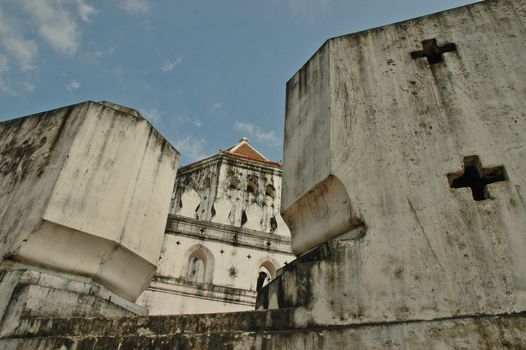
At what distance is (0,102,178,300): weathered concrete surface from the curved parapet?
1814mm

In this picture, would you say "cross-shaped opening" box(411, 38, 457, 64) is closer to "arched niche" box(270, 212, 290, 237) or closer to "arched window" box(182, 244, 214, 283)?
"arched window" box(182, 244, 214, 283)

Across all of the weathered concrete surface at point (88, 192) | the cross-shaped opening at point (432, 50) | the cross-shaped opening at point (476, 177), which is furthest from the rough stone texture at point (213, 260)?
the cross-shaped opening at point (476, 177)

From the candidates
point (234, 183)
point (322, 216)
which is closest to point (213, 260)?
point (322, 216)

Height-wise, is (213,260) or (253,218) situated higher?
(253,218)

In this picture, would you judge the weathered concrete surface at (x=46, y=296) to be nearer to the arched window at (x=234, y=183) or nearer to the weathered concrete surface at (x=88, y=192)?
the weathered concrete surface at (x=88, y=192)

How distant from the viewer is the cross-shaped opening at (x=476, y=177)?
446 cm

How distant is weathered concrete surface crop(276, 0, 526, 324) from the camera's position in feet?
12.8

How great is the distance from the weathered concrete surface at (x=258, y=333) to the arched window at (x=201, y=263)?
6.82 metres

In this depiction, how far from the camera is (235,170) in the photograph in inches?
784

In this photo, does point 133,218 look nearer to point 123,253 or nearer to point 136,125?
point 123,253

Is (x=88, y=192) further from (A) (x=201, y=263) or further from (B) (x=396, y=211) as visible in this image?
(A) (x=201, y=263)

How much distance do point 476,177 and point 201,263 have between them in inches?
349

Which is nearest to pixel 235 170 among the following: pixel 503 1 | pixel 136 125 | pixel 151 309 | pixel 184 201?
pixel 184 201

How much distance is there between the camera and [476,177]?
180 inches
